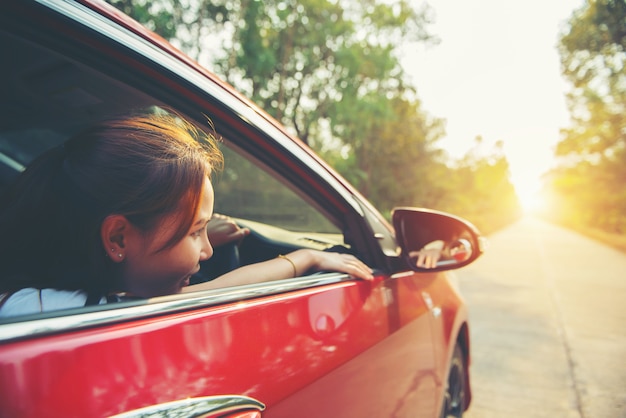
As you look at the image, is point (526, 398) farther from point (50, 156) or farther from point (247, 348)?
point (50, 156)

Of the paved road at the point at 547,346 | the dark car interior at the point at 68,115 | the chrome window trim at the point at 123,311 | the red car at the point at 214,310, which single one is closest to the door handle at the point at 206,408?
the red car at the point at 214,310

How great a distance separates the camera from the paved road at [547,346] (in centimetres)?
341

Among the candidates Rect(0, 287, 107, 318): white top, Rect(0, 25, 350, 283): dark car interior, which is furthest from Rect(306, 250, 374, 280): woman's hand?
Rect(0, 287, 107, 318): white top

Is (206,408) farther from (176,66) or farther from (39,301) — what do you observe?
(176,66)

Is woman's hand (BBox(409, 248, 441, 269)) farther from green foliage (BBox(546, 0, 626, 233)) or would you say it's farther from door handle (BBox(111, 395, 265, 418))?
green foliage (BBox(546, 0, 626, 233))

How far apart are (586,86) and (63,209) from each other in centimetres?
3273

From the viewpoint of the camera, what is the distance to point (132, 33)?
88 centimetres

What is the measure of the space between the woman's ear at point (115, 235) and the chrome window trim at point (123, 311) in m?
0.18

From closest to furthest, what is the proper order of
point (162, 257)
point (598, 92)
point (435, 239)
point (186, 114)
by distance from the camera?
point (162, 257)
point (186, 114)
point (435, 239)
point (598, 92)

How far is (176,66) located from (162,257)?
0.47 metres

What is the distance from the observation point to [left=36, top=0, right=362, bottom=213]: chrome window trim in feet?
2.57

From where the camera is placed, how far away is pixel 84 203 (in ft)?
3.10

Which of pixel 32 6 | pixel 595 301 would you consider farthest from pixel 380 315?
pixel 595 301

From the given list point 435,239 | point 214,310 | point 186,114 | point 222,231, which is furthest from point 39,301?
point 435,239
